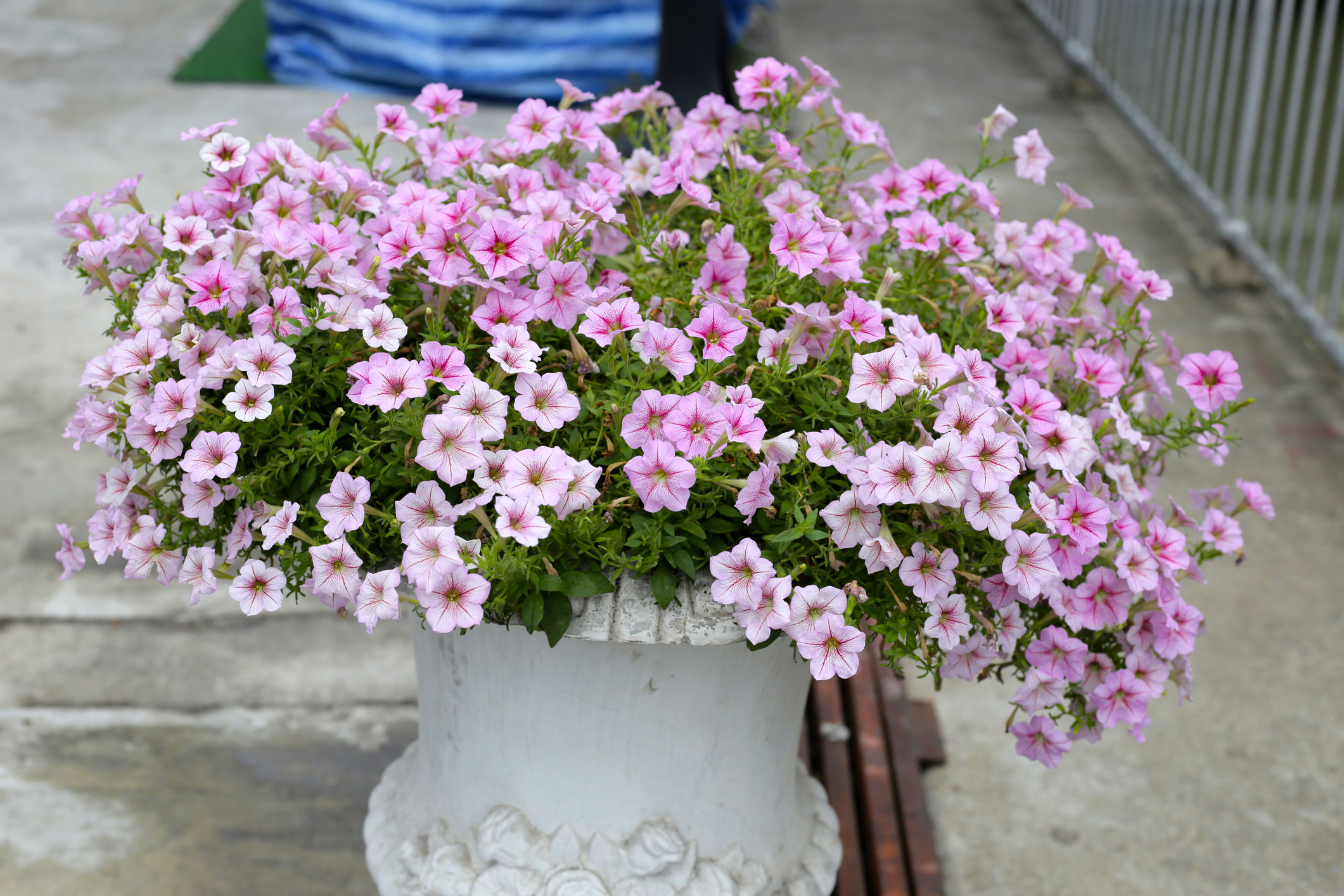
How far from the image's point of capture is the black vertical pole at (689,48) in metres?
3.88

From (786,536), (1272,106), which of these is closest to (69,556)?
(786,536)

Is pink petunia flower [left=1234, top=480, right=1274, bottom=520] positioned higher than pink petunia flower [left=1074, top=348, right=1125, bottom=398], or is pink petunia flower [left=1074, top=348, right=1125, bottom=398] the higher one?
pink petunia flower [left=1074, top=348, right=1125, bottom=398]

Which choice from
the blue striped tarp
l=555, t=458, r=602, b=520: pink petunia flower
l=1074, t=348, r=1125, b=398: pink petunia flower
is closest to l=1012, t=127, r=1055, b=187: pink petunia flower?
l=1074, t=348, r=1125, b=398: pink petunia flower

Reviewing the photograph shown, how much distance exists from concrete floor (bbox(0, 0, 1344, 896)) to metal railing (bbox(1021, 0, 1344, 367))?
14.0 inches

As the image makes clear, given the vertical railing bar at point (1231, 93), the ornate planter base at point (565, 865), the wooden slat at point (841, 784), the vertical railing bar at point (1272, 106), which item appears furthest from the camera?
the vertical railing bar at point (1231, 93)

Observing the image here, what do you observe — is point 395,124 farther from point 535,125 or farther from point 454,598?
point 454,598

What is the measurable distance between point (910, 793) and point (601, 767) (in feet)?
2.99

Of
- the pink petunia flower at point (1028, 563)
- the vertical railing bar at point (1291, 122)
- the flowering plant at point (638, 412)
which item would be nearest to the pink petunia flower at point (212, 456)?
the flowering plant at point (638, 412)

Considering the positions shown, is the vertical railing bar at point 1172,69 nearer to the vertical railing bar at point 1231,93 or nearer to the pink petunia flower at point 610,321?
the vertical railing bar at point 1231,93

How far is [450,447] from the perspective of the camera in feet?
3.70

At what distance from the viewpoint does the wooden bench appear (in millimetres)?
1970

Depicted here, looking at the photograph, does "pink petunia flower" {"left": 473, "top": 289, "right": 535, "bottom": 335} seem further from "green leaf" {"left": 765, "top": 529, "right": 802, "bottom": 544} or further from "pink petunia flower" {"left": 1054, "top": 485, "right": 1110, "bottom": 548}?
"pink petunia flower" {"left": 1054, "top": 485, "right": 1110, "bottom": 548}

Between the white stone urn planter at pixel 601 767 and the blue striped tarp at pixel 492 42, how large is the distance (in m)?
3.91

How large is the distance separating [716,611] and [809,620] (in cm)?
10
